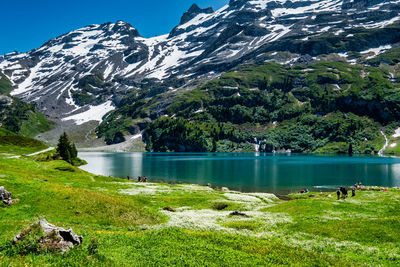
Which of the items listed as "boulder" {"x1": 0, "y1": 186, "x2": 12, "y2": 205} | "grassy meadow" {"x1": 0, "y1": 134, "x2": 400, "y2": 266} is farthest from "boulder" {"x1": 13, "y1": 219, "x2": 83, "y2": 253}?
"boulder" {"x1": 0, "y1": 186, "x2": 12, "y2": 205}

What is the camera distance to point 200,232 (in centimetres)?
2705

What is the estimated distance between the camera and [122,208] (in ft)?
128

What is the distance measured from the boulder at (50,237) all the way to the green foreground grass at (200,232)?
65 cm

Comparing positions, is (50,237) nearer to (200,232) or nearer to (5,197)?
(200,232)

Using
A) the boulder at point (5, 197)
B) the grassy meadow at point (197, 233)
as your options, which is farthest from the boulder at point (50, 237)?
the boulder at point (5, 197)

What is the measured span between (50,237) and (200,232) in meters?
13.4

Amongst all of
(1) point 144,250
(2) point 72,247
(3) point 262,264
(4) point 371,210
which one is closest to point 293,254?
(3) point 262,264

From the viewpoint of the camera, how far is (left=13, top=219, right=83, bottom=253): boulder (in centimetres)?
1759

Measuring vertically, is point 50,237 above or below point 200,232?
above

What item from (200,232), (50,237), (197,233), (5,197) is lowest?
(200,232)

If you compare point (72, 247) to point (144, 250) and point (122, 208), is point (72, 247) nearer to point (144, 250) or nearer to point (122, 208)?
point (144, 250)

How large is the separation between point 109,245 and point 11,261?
713 cm

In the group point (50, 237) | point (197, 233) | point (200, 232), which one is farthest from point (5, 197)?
point (197, 233)

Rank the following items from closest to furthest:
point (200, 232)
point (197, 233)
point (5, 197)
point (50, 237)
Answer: point (50, 237)
point (197, 233)
point (200, 232)
point (5, 197)
